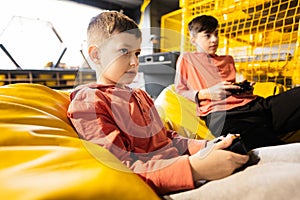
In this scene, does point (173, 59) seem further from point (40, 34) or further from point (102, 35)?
point (40, 34)

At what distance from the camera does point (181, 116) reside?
34.3 inches

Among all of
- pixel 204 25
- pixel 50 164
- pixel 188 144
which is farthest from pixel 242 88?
pixel 50 164

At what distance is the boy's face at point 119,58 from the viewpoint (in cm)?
51

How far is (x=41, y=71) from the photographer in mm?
2572

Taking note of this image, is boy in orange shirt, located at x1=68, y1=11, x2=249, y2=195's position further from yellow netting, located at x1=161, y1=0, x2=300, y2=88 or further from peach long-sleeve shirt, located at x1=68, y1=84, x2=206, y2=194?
yellow netting, located at x1=161, y1=0, x2=300, y2=88

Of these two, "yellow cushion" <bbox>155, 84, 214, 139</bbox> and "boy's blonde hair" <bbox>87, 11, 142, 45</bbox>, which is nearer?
"boy's blonde hair" <bbox>87, 11, 142, 45</bbox>

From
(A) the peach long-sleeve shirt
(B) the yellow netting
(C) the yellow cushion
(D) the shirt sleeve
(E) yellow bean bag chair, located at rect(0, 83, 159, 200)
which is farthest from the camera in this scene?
(B) the yellow netting

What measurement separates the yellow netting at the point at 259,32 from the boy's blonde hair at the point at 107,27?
903mm

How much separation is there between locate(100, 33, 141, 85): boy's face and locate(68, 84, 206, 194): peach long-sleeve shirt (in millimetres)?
36

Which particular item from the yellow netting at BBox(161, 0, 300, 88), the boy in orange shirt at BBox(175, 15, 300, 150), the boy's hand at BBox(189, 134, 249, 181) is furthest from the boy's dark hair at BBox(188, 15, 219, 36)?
the boy's hand at BBox(189, 134, 249, 181)

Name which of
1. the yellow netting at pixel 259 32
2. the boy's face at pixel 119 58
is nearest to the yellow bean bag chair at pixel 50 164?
the boy's face at pixel 119 58

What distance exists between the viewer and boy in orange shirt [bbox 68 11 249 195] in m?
0.36

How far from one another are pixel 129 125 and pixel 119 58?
181mm

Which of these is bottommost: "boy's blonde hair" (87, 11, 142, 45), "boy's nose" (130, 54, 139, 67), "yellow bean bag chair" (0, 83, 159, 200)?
"yellow bean bag chair" (0, 83, 159, 200)
